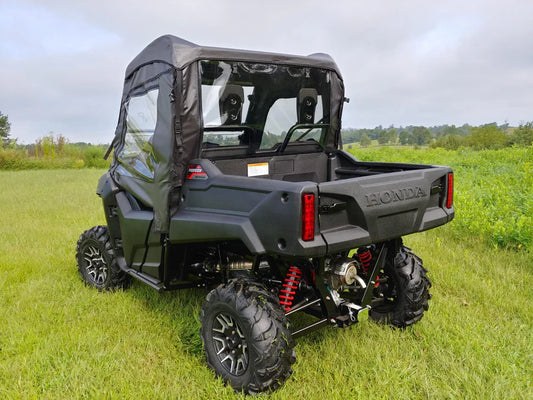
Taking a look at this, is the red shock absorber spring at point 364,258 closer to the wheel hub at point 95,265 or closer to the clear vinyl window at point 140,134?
the clear vinyl window at point 140,134

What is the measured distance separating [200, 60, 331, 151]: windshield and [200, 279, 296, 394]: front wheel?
3.98 feet

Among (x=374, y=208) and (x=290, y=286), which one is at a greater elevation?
(x=374, y=208)

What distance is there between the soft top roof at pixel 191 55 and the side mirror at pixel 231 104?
0.24 metres

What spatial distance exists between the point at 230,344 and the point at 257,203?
3.36 feet

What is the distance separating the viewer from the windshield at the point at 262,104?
11.6 ft

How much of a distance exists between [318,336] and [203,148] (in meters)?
1.75

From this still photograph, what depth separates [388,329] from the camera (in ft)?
12.6

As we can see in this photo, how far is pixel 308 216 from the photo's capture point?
2.67m

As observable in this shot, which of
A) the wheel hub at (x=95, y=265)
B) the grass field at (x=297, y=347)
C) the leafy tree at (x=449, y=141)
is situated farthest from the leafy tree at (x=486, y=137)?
the wheel hub at (x=95, y=265)

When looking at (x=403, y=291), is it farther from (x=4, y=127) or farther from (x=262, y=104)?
(x=4, y=127)

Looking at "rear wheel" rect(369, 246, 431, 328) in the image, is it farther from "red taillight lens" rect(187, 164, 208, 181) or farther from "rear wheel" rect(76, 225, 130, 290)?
"rear wheel" rect(76, 225, 130, 290)

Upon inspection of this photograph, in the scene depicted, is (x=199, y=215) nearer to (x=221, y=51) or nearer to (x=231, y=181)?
(x=231, y=181)

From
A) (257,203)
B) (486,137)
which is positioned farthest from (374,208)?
(486,137)

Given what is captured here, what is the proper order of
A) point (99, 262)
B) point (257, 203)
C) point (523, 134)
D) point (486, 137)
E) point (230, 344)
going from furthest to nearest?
point (486, 137)
point (523, 134)
point (99, 262)
point (230, 344)
point (257, 203)
